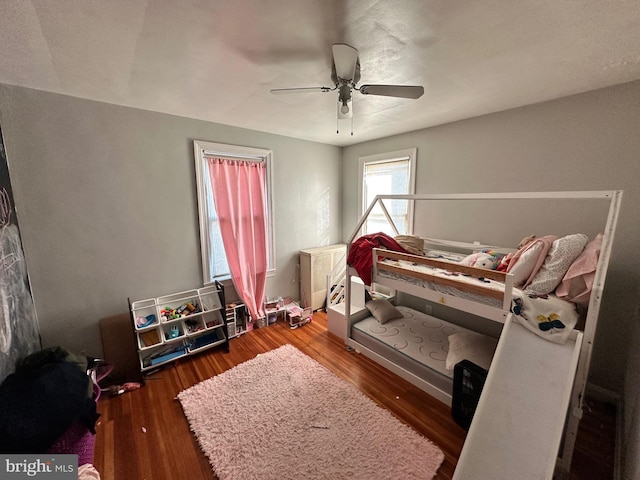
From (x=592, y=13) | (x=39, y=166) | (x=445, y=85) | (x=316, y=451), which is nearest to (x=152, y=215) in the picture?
(x=39, y=166)

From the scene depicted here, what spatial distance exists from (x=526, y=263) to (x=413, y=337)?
1252mm

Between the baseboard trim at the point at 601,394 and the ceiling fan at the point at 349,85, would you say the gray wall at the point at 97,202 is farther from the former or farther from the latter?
the baseboard trim at the point at 601,394

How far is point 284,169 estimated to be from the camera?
3377mm

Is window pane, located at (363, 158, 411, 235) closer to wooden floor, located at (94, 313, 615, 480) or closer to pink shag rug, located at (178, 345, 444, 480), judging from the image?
wooden floor, located at (94, 313, 615, 480)

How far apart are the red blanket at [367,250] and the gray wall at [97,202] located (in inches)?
72.2

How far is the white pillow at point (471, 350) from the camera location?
1918mm

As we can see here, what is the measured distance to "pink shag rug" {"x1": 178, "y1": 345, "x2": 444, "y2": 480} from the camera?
5.06ft

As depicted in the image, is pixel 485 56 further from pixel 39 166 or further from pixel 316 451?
pixel 39 166

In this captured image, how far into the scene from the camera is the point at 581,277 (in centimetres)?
148

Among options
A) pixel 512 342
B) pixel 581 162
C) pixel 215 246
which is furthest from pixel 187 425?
pixel 581 162

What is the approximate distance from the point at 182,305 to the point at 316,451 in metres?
1.97

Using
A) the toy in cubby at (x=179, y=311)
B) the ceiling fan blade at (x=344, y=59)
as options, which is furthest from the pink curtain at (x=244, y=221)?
the ceiling fan blade at (x=344, y=59)

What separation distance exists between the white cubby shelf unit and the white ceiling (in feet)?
6.40

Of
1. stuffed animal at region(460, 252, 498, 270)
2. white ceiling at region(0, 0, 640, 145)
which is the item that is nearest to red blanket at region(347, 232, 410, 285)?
stuffed animal at region(460, 252, 498, 270)
